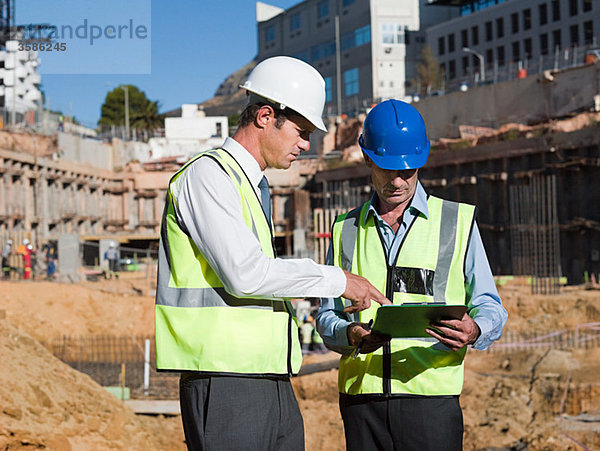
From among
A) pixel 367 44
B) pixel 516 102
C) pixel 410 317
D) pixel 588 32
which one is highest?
pixel 367 44

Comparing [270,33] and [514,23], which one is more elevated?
[270,33]

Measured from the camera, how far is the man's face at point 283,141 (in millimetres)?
2789

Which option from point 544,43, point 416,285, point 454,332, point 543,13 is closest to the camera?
point 454,332

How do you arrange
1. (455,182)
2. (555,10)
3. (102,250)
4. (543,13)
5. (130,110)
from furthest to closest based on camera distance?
(130,110) → (543,13) → (555,10) → (102,250) → (455,182)

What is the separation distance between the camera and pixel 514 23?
2015 inches

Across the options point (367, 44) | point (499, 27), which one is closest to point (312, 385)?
point (499, 27)

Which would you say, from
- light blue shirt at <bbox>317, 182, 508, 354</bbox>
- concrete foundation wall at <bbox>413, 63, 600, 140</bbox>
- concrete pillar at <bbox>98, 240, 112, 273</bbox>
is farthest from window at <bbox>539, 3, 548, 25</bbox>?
light blue shirt at <bbox>317, 182, 508, 354</bbox>

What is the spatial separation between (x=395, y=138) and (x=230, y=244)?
1134 mm

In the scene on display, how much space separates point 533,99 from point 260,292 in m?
34.2

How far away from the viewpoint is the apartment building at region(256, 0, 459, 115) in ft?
191

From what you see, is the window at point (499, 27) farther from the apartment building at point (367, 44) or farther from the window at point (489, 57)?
the apartment building at point (367, 44)

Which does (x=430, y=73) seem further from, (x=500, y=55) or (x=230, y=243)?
(x=230, y=243)

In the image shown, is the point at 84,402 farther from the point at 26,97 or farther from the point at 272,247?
the point at 26,97

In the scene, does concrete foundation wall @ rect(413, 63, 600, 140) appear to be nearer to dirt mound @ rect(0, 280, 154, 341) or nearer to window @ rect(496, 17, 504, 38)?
window @ rect(496, 17, 504, 38)
